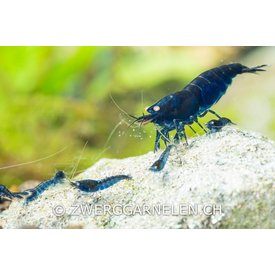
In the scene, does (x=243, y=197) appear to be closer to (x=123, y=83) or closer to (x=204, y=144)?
(x=204, y=144)

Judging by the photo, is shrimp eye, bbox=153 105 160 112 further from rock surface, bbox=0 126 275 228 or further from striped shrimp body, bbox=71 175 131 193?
striped shrimp body, bbox=71 175 131 193

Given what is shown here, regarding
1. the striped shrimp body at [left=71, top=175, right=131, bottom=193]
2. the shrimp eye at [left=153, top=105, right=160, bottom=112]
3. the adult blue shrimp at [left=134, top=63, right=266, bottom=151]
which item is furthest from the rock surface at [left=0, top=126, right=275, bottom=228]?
the shrimp eye at [left=153, top=105, right=160, bottom=112]

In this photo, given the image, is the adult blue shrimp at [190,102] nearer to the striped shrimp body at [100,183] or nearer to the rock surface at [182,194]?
the rock surface at [182,194]

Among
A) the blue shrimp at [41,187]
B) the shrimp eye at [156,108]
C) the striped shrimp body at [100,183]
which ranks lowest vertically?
the blue shrimp at [41,187]

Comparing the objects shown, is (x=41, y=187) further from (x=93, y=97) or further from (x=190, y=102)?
(x=190, y=102)

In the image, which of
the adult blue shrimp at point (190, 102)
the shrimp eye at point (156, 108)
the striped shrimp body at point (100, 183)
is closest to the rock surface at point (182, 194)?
the striped shrimp body at point (100, 183)

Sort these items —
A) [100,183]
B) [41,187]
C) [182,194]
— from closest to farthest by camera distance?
[182,194] → [100,183] → [41,187]

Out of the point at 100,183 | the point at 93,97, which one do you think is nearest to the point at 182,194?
Answer: the point at 100,183
